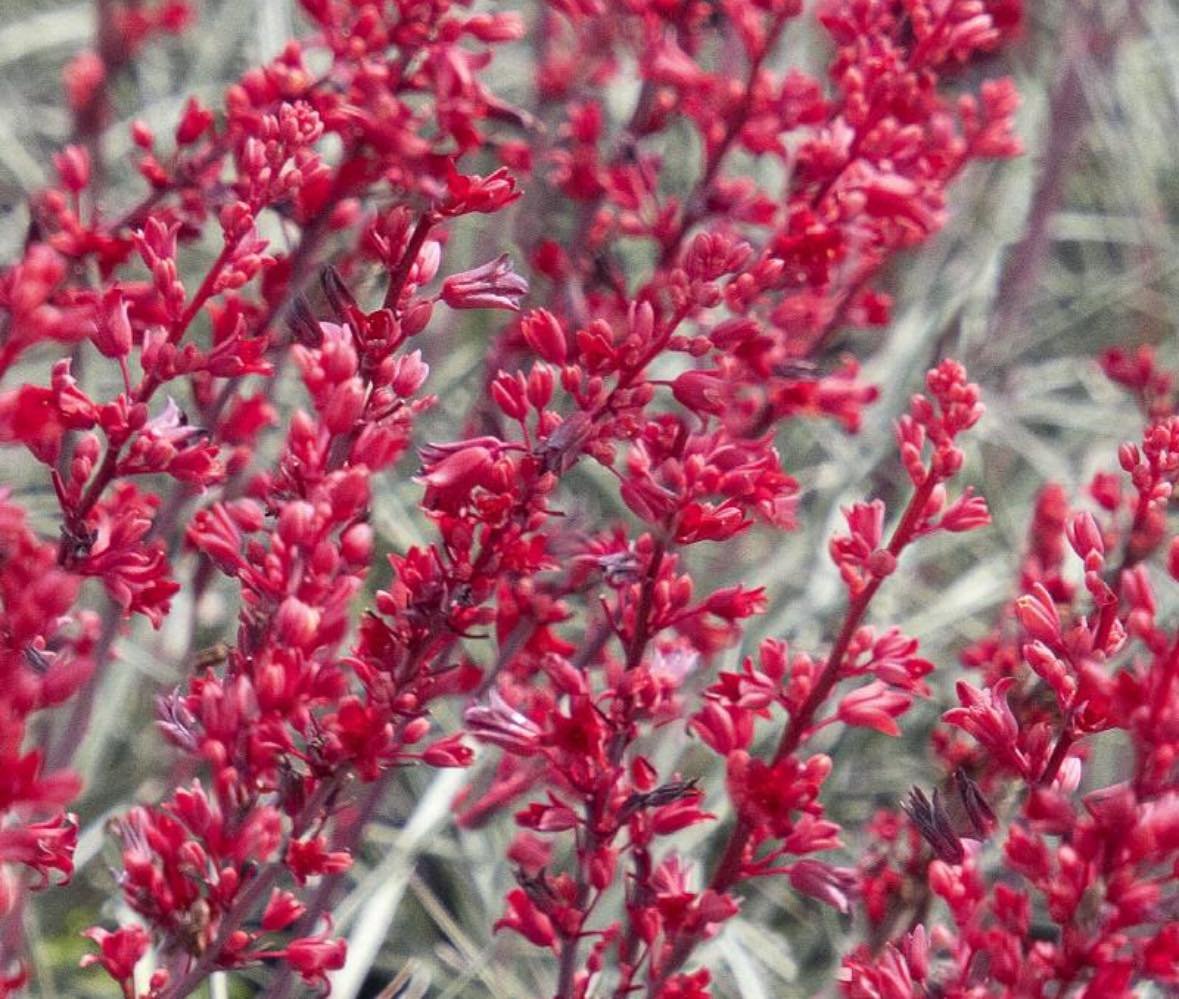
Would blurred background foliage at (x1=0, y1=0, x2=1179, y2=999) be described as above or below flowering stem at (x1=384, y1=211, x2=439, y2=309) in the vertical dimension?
below

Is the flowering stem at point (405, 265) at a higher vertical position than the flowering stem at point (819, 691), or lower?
higher

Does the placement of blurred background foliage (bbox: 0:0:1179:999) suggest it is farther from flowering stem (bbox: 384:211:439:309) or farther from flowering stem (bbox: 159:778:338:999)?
flowering stem (bbox: 384:211:439:309)

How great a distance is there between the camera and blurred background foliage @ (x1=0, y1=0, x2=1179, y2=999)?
87.7 inches

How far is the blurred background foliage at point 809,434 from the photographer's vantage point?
87.7 inches

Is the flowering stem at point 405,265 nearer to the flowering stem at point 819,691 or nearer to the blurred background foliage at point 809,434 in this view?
the flowering stem at point 819,691

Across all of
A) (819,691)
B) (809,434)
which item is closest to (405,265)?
(819,691)

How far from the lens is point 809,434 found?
136 inches

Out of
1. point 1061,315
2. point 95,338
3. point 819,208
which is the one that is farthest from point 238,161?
point 1061,315

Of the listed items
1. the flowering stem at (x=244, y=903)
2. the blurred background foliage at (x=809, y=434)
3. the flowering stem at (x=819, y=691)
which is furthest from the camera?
the blurred background foliage at (x=809, y=434)

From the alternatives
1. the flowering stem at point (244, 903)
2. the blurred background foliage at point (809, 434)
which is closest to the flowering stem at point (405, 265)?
the flowering stem at point (244, 903)

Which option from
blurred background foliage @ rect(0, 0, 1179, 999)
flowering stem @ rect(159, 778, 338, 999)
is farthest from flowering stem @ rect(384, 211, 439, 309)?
blurred background foliage @ rect(0, 0, 1179, 999)

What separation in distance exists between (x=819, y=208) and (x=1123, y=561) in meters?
0.48

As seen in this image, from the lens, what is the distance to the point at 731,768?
1.12m

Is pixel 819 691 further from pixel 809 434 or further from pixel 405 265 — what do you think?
pixel 809 434
